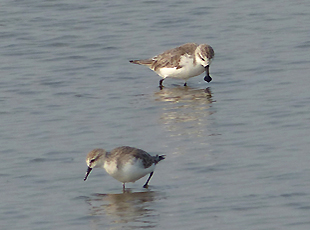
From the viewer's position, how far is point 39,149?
50.5 ft

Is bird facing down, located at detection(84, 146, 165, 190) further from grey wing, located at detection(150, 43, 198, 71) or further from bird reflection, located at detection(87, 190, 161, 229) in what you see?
grey wing, located at detection(150, 43, 198, 71)

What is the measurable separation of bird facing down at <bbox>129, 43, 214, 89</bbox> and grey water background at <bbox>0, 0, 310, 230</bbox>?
502 mm

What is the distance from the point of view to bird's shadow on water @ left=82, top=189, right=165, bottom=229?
1168 centimetres

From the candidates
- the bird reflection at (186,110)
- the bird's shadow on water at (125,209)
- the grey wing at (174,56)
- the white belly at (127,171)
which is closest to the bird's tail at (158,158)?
the white belly at (127,171)

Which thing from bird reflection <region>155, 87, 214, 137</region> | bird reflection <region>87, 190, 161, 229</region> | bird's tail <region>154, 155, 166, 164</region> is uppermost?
bird's tail <region>154, 155, 166, 164</region>

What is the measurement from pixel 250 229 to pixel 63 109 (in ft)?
27.4

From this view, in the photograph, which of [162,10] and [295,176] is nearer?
[295,176]

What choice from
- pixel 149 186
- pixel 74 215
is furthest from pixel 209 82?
pixel 74 215

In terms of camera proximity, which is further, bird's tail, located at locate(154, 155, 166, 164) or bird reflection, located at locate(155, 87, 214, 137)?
bird reflection, located at locate(155, 87, 214, 137)

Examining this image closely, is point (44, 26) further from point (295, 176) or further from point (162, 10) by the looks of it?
point (295, 176)

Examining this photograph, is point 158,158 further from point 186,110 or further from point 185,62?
point 185,62

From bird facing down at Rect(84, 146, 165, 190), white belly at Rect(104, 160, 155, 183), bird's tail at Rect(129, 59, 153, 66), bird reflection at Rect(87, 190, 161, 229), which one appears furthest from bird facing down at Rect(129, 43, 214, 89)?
bird reflection at Rect(87, 190, 161, 229)

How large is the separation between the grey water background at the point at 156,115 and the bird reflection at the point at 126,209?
3cm

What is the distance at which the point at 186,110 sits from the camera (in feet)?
59.9
